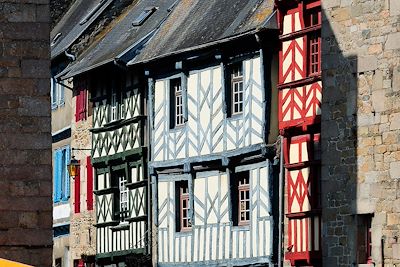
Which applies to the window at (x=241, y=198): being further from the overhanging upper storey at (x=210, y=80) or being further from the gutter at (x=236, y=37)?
the gutter at (x=236, y=37)

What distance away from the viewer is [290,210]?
3841cm

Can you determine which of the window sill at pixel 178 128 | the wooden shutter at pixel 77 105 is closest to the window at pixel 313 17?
the window sill at pixel 178 128

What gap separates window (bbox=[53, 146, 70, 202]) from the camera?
50.6 metres

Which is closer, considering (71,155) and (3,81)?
(3,81)

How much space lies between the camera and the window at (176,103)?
44281mm

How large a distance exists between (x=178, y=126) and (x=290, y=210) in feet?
20.6

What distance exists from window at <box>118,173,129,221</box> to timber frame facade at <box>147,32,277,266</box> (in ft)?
6.12

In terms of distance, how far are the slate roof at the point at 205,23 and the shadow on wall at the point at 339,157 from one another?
3338 mm

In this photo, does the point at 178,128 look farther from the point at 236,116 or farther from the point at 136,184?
the point at 236,116

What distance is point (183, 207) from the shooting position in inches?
1740

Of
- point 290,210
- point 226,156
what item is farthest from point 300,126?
point 226,156

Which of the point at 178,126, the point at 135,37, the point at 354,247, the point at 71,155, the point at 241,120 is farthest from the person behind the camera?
the point at 71,155

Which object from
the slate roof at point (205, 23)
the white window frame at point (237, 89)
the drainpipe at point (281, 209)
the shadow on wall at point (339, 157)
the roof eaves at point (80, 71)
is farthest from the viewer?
the roof eaves at point (80, 71)

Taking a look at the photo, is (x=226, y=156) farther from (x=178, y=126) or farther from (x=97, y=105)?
(x=97, y=105)
